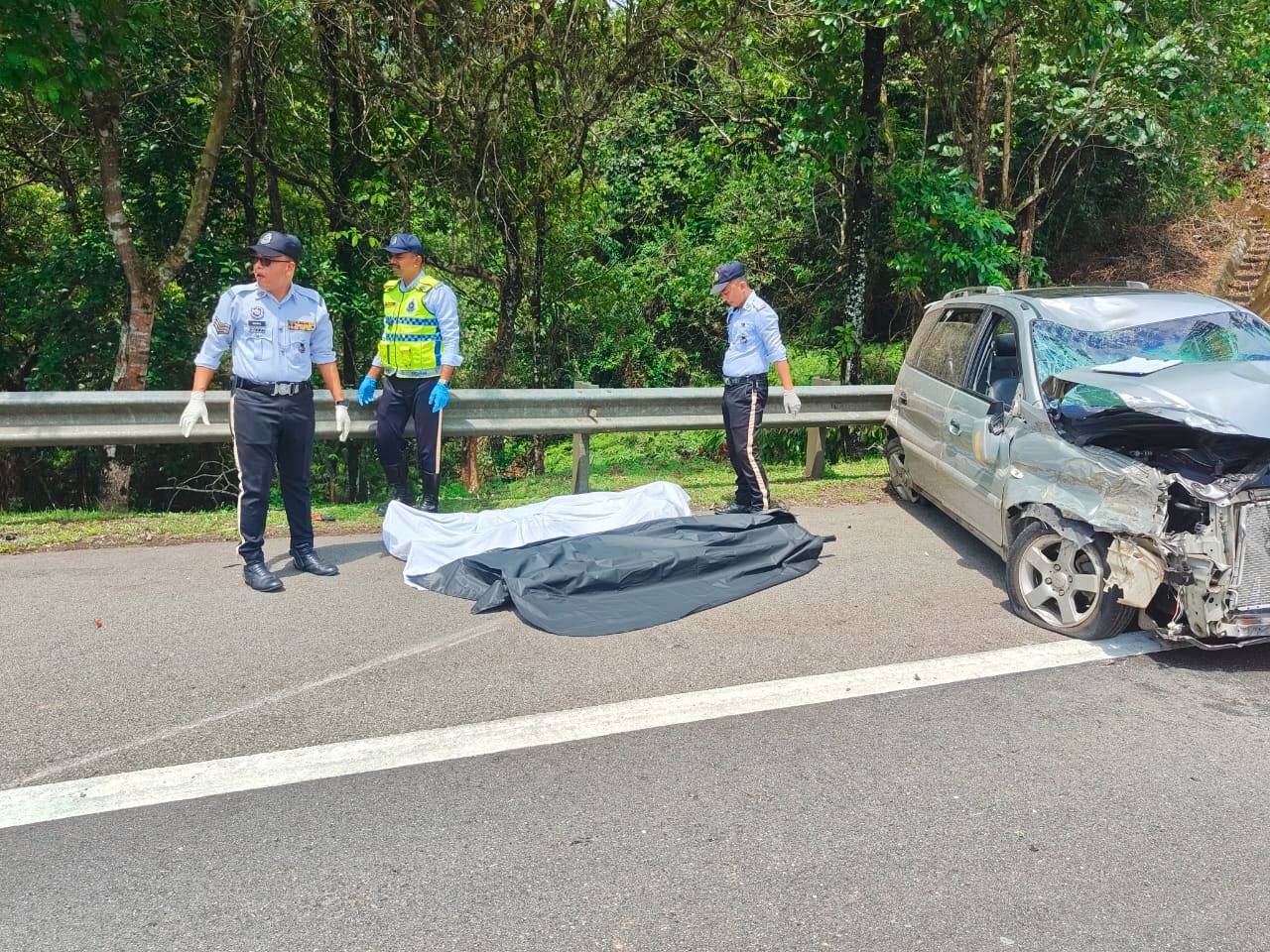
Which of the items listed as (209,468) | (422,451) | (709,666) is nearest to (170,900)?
(709,666)

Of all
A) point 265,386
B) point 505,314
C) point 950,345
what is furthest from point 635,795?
point 505,314

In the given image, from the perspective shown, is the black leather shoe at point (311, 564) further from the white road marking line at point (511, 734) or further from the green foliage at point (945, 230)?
the green foliage at point (945, 230)

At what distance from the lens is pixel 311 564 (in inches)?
243

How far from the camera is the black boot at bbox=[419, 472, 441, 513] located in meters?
7.21

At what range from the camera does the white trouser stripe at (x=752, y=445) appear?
7188 mm

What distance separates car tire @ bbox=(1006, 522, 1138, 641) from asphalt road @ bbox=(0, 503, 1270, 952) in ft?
0.46

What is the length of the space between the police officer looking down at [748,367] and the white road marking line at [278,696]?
2.69m

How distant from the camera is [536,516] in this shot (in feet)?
21.8

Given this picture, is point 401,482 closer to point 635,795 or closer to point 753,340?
point 753,340

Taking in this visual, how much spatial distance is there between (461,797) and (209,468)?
38.0ft

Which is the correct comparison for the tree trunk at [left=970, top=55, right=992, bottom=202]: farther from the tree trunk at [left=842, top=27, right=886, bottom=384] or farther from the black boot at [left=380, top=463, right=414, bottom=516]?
the black boot at [left=380, top=463, right=414, bottom=516]

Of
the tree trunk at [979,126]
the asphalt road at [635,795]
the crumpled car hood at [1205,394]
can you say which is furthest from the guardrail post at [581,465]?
the tree trunk at [979,126]

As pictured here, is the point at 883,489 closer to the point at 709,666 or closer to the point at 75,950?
the point at 709,666

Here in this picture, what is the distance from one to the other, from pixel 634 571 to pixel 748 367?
222 centimetres
